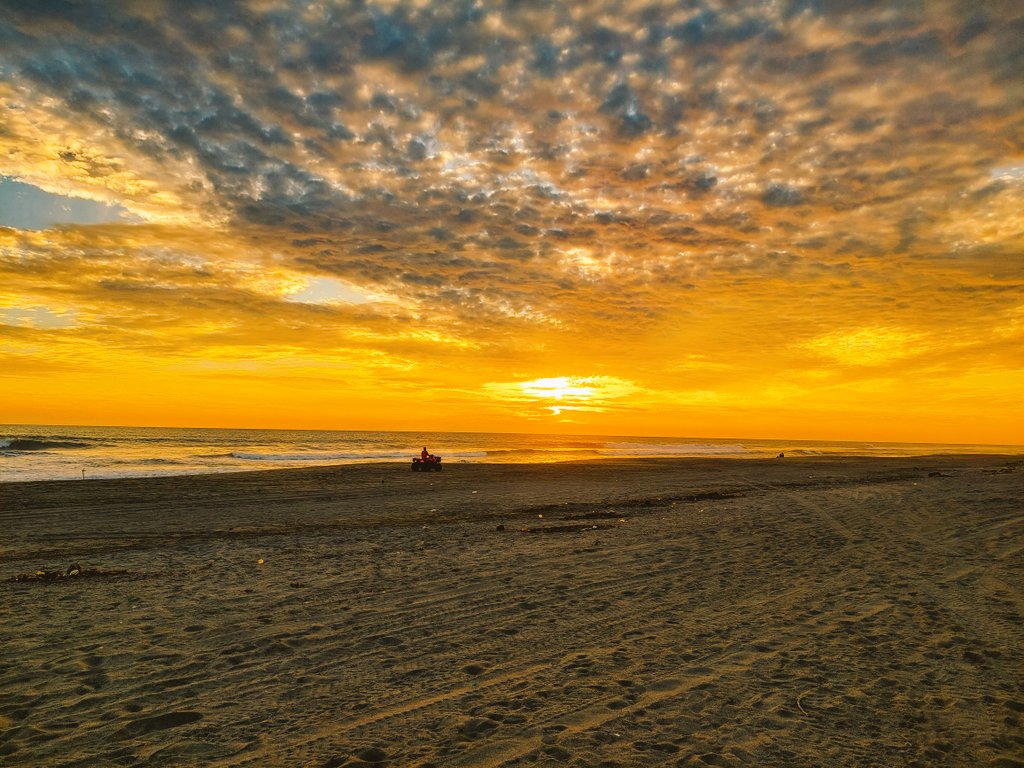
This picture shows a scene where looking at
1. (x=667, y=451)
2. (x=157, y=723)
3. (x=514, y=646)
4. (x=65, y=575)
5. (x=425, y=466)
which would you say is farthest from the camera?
(x=667, y=451)

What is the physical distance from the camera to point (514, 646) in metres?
6.97

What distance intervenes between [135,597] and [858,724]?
976 centimetres

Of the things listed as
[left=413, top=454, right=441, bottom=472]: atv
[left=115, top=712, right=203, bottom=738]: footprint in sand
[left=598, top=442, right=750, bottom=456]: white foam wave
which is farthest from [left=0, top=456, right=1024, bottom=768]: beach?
[left=598, top=442, right=750, bottom=456]: white foam wave

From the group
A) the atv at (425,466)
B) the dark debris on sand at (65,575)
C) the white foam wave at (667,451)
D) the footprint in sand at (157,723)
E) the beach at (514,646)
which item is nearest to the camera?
the beach at (514,646)

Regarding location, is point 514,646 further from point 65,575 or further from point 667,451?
point 667,451

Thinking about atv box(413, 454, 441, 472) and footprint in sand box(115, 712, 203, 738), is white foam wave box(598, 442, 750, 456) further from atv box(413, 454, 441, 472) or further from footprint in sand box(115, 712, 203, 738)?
footprint in sand box(115, 712, 203, 738)

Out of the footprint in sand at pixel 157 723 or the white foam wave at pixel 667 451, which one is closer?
the footprint in sand at pixel 157 723

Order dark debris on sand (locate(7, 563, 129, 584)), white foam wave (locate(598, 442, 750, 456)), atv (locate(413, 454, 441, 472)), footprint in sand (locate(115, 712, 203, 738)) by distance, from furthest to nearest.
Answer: white foam wave (locate(598, 442, 750, 456)), atv (locate(413, 454, 441, 472)), dark debris on sand (locate(7, 563, 129, 584)), footprint in sand (locate(115, 712, 203, 738))

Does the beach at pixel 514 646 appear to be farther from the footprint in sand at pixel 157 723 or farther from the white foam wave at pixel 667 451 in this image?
the white foam wave at pixel 667 451

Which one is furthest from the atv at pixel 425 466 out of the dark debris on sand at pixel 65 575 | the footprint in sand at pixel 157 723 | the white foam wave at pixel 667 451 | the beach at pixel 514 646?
the white foam wave at pixel 667 451

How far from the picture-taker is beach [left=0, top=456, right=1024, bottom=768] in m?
4.84

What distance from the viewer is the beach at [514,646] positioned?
15.9 feet

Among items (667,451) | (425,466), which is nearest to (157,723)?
(425,466)

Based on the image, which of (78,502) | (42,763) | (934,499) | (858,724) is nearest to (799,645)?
(858,724)
